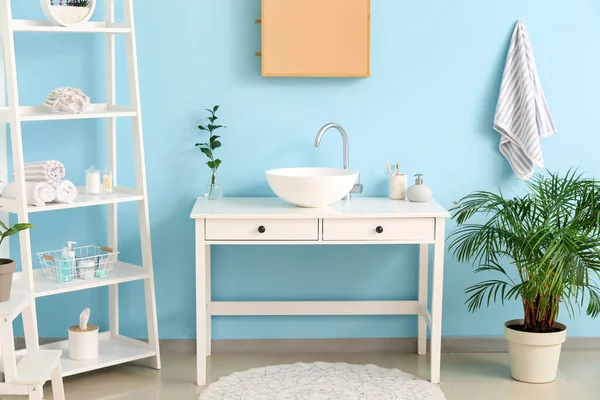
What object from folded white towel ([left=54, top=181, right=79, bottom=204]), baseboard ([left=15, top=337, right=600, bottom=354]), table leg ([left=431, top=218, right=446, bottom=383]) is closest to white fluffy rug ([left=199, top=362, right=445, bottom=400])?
table leg ([left=431, top=218, right=446, bottom=383])

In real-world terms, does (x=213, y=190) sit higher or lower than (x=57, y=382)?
higher

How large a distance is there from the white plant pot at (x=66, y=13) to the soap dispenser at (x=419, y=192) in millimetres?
1587

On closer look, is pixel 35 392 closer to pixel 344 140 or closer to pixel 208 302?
pixel 208 302

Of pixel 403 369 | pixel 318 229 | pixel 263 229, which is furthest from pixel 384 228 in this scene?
pixel 403 369

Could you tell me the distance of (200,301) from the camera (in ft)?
11.4

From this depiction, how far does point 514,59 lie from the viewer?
3838mm

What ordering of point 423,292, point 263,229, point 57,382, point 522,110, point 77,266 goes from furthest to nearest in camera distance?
point 423,292 → point 522,110 → point 77,266 → point 263,229 → point 57,382

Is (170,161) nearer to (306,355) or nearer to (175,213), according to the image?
(175,213)

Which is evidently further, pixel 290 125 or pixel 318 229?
pixel 290 125

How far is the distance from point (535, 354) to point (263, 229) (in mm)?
1296

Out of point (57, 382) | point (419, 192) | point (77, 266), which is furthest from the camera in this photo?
point (419, 192)

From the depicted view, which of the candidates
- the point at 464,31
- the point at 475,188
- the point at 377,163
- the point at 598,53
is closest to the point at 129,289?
the point at 377,163

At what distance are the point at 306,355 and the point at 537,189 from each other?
133 centimetres

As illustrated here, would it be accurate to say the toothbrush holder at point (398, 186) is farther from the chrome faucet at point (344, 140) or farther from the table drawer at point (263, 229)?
the table drawer at point (263, 229)
